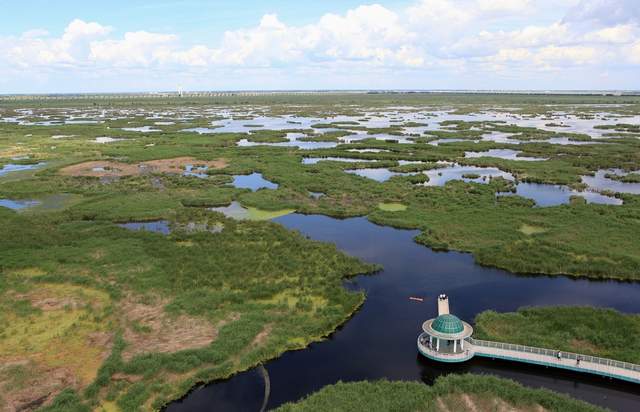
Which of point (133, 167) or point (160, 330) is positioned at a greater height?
point (133, 167)

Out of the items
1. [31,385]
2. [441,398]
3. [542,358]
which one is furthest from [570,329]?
[31,385]

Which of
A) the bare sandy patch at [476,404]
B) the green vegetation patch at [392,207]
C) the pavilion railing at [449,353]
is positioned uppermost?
the green vegetation patch at [392,207]

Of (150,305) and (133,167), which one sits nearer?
(150,305)

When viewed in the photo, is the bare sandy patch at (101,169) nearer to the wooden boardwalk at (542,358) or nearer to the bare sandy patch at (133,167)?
the bare sandy patch at (133,167)

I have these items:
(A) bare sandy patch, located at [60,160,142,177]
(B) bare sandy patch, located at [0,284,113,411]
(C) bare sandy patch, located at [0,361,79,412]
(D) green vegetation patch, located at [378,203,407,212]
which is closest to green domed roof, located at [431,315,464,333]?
(B) bare sandy patch, located at [0,284,113,411]

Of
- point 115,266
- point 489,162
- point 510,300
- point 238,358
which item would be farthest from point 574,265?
point 489,162

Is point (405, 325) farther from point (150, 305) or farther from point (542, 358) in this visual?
point (150, 305)

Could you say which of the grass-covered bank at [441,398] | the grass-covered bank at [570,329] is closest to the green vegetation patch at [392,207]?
the grass-covered bank at [570,329]
